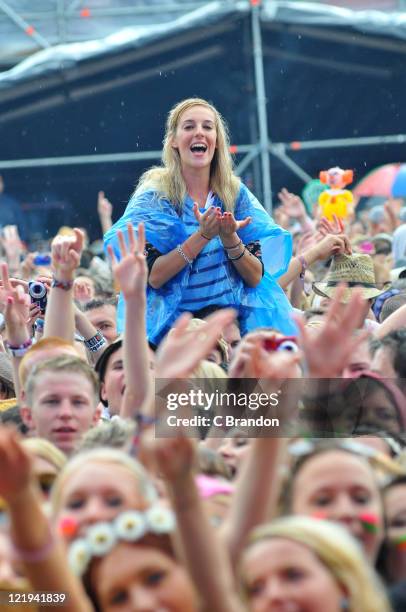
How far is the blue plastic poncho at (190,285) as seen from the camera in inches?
226

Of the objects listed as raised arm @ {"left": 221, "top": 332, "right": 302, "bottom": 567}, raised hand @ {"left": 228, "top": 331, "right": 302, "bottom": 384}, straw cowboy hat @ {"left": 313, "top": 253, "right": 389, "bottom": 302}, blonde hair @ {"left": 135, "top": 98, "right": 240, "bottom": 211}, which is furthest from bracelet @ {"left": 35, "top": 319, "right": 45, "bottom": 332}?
raised arm @ {"left": 221, "top": 332, "right": 302, "bottom": 567}

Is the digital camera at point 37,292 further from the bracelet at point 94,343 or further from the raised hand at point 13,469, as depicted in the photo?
the raised hand at point 13,469

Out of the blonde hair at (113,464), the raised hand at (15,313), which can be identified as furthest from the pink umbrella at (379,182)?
the blonde hair at (113,464)

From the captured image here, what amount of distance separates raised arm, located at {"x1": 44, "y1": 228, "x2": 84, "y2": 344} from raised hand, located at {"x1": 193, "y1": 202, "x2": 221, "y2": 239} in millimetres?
710

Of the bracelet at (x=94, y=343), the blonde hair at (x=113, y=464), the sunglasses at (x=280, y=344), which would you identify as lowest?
the blonde hair at (x=113, y=464)

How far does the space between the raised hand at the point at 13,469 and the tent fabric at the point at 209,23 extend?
10031 mm

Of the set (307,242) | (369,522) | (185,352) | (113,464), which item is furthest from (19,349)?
(307,242)

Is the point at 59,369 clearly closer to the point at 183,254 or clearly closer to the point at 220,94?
the point at 183,254

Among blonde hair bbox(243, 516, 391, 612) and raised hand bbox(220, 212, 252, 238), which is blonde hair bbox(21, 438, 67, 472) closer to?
blonde hair bbox(243, 516, 391, 612)

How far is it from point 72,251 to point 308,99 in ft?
26.7

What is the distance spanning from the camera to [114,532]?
9.01 feet

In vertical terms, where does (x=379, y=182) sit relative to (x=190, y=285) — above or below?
above

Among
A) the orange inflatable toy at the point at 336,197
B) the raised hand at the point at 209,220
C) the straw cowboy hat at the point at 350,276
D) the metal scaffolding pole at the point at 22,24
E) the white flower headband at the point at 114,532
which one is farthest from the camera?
the metal scaffolding pole at the point at 22,24

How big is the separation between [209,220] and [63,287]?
819mm
